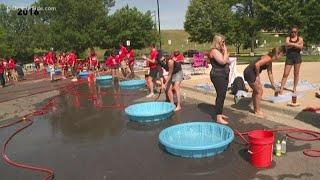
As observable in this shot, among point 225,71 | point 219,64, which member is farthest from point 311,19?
Result: point 219,64

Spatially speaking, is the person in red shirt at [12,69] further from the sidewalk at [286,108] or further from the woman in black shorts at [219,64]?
the woman in black shorts at [219,64]

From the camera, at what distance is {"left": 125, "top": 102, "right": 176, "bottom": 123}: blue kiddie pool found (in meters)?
9.42

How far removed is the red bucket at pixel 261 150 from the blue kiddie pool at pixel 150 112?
3.73 m

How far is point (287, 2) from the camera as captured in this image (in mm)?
35250

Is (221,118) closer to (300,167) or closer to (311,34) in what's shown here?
(300,167)

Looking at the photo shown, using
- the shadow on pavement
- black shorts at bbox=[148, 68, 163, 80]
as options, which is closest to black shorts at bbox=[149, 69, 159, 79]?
black shorts at bbox=[148, 68, 163, 80]

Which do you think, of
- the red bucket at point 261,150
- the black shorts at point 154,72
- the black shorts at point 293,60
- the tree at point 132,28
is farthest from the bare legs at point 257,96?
the tree at point 132,28

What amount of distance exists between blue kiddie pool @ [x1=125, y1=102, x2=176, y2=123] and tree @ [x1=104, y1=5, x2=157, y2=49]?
37559 mm

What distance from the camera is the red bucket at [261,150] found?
227 inches

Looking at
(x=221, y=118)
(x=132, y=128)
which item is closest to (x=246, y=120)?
(x=221, y=118)

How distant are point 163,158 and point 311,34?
3388 centimetres

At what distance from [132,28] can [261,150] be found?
4693 cm

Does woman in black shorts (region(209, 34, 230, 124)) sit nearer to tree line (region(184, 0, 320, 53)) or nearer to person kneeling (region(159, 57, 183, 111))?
person kneeling (region(159, 57, 183, 111))

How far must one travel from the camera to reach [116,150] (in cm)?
751
